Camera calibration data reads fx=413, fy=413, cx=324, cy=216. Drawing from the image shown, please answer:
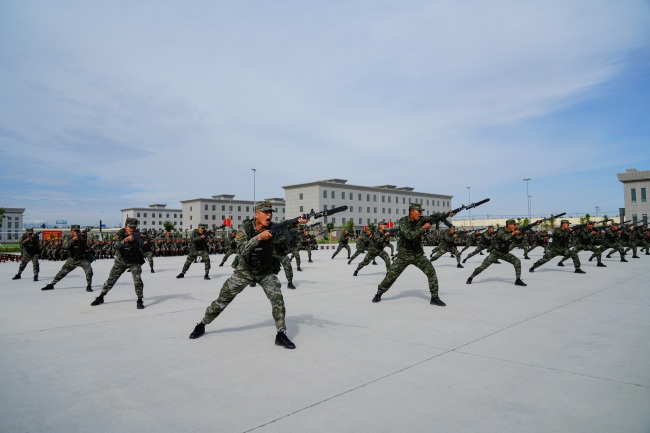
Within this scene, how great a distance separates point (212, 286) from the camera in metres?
11.5

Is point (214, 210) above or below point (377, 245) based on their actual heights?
above

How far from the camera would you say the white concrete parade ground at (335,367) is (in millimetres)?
3244

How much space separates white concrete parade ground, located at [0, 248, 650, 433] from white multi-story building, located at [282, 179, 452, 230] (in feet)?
241

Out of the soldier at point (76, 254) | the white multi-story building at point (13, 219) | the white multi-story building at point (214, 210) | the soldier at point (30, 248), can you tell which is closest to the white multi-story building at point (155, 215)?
the white multi-story building at point (214, 210)

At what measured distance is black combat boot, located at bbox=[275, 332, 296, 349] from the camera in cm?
520

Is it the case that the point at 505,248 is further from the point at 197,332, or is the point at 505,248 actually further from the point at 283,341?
the point at 197,332

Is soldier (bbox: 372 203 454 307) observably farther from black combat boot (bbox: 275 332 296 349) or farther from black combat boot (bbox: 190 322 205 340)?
black combat boot (bbox: 190 322 205 340)

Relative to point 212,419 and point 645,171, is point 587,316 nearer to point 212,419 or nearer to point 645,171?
point 212,419

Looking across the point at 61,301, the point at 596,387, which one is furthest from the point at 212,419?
the point at 61,301

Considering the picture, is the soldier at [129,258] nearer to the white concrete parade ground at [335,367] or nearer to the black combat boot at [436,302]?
the white concrete parade ground at [335,367]

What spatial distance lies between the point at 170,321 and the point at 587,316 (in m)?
7.01

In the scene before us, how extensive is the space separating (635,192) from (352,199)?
4974 centimetres

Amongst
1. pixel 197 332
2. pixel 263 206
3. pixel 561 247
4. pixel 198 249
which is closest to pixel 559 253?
pixel 561 247

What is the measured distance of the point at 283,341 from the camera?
531 cm
